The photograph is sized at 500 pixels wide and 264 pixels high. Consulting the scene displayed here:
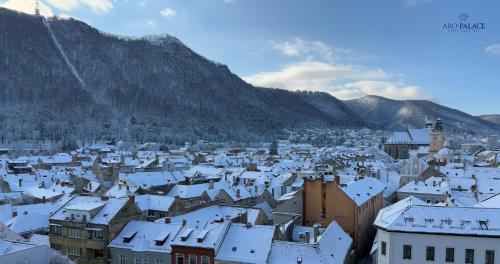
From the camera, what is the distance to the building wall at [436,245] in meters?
36.4

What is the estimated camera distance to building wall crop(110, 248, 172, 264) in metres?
43.8

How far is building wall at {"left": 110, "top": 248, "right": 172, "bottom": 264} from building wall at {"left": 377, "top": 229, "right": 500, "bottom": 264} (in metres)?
19.9

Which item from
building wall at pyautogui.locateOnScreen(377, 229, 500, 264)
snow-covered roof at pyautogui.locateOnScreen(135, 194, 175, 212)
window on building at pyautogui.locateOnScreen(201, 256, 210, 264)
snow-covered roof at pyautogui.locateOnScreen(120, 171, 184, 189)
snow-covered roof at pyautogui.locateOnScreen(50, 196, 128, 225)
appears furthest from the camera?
snow-covered roof at pyautogui.locateOnScreen(120, 171, 184, 189)

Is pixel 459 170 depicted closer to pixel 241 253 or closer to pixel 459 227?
pixel 459 227

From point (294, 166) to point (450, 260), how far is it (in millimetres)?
87945

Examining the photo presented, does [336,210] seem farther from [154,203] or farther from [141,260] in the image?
[141,260]

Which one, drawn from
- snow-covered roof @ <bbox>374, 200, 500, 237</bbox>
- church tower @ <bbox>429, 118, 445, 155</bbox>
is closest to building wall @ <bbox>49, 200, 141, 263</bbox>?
snow-covered roof @ <bbox>374, 200, 500, 237</bbox>

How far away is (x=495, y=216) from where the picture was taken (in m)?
37.4

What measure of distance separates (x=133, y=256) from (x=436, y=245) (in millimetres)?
27346

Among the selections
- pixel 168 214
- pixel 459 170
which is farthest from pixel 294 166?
pixel 168 214

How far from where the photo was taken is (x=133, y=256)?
146 feet

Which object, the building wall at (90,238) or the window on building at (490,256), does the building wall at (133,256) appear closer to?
the building wall at (90,238)

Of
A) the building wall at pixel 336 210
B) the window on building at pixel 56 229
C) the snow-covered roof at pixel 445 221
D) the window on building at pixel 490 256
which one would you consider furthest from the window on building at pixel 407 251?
the window on building at pixel 56 229

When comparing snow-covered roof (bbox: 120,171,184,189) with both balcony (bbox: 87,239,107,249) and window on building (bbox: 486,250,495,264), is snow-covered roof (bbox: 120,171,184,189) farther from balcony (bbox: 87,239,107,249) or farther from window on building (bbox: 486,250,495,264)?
window on building (bbox: 486,250,495,264)
